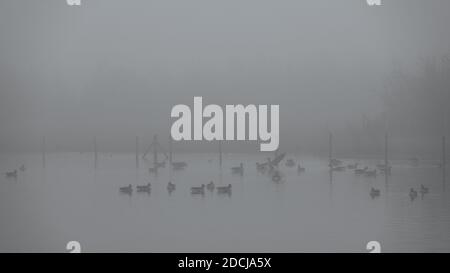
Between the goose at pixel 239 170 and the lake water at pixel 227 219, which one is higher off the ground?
the goose at pixel 239 170

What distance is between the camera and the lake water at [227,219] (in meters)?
17.1

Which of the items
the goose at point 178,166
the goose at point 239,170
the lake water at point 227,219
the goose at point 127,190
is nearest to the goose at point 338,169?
the goose at point 239,170

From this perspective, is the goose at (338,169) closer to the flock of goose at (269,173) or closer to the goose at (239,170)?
the flock of goose at (269,173)

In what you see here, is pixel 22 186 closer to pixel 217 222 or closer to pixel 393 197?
pixel 217 222

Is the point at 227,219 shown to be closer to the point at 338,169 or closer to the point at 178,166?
the point at 338,169

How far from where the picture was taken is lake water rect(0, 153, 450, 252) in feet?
56.2

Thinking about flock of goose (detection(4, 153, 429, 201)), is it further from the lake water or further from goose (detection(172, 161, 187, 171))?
the lake water

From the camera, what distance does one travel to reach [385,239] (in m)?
17.0

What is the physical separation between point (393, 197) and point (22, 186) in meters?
23.4

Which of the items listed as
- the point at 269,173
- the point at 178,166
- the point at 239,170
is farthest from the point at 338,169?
the point at 178,166

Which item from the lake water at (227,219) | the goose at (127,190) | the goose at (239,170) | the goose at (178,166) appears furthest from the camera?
the goose at (178,166)

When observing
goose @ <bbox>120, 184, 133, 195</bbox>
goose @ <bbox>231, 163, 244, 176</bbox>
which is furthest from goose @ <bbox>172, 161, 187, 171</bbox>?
goose @ <bbox>120, 184, 133, 195</bbox>

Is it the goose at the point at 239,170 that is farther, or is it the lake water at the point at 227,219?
the goose at the point at 239,170
